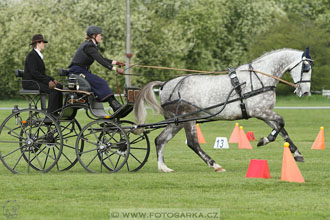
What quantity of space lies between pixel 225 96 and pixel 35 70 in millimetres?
2933

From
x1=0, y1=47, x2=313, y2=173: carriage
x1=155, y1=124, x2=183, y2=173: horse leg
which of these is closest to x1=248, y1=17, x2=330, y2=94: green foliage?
x1=0, y1=47, x2=313, y2=173: carriage

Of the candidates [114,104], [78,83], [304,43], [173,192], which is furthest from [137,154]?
[304,43]

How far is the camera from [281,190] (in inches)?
388

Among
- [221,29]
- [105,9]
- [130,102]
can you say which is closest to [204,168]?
[130,102]

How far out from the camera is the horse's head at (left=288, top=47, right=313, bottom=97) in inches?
482

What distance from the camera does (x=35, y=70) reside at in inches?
464

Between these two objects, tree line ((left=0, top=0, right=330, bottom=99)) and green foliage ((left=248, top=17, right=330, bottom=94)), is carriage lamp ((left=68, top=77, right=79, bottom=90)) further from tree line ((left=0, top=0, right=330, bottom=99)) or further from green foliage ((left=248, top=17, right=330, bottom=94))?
green foliage ((left=248, top=17, right=330, bottom=94))

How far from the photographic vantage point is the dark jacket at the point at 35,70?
11773 mm

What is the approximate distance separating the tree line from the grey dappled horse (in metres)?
28.7

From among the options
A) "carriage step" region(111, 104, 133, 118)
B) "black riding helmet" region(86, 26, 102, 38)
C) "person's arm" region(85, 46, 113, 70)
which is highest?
"black riding helmet" region(86, 26, 102, 38)

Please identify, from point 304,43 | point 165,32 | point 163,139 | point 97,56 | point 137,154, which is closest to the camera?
point 97,56

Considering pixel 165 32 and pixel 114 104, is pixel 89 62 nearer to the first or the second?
pixel 114 104

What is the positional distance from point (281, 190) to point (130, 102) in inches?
119

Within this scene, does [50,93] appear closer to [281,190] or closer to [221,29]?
[281,190]
